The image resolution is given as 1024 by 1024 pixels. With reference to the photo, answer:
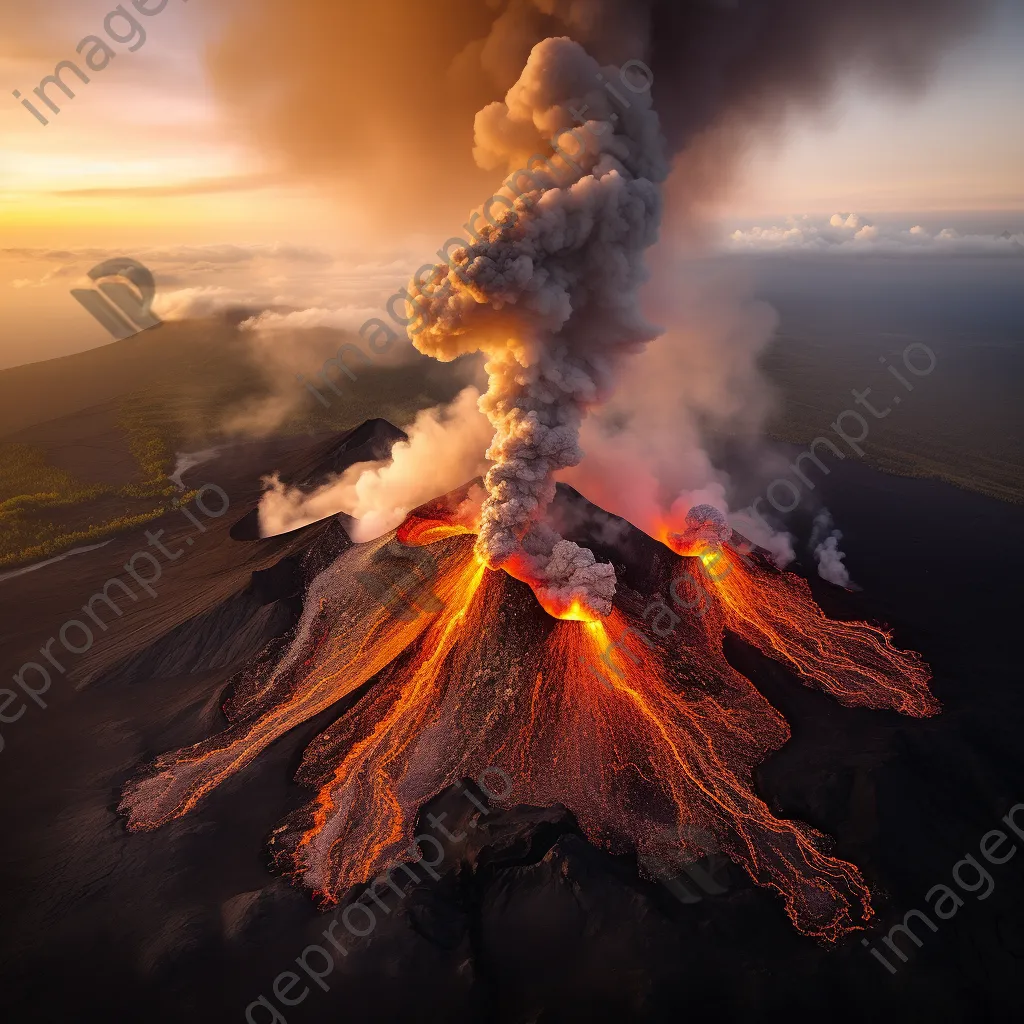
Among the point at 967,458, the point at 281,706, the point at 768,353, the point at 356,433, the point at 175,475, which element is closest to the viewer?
the point at 281,706

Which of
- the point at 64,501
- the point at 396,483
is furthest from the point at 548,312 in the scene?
the point at 64,501

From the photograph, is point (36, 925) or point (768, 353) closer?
point (36, 925)

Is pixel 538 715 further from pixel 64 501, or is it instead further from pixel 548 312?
pixel 64 501

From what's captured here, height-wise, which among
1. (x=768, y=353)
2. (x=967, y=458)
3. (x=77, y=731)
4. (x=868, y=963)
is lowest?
(x=77, y=731)

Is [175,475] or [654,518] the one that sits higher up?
[654,518]

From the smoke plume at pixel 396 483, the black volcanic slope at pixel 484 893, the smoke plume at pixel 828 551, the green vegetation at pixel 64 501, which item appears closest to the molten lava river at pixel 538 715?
the black volcanic slope at pixel 484 893

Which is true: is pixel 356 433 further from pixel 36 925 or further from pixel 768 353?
pixel 768 353

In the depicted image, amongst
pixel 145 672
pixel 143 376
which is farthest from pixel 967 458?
pixel 143 376

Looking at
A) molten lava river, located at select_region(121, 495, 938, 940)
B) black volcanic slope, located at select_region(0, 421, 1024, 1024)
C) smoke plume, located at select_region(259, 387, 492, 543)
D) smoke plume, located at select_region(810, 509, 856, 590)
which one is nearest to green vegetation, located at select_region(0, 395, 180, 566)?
smoke plume, located at select_region(259, 387, 492, 543)

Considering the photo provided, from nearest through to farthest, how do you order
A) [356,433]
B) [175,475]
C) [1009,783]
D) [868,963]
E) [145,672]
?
[868,963]
[1009,783]
[145,672]
[356,433]
[175,475]
